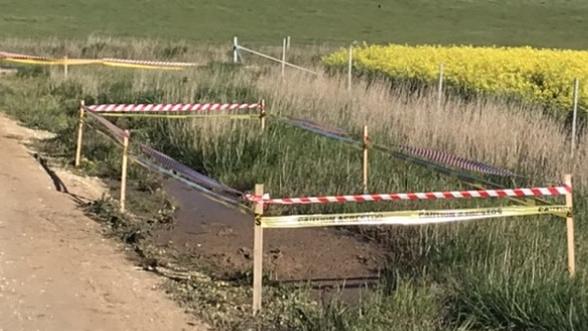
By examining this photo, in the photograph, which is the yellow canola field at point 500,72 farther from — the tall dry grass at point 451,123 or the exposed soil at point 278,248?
the exposed soil at point 278,248

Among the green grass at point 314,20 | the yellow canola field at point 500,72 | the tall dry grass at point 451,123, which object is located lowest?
the green grass at point 314,20

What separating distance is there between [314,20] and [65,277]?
64.9m

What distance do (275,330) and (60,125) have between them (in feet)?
36.8

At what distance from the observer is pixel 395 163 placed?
11.8 metres

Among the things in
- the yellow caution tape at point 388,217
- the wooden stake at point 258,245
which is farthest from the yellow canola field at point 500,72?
the wooden stake at point 258,245

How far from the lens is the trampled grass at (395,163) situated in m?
6.30

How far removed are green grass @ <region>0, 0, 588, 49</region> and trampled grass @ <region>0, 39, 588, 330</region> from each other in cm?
3827

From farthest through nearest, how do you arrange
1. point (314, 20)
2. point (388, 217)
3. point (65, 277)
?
1. point (314, 20)
2. point (65, 277)
3. point (388, 217)

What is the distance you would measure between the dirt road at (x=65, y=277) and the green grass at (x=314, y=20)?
47.7 m

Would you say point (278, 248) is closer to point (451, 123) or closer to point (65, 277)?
point (65, 277)

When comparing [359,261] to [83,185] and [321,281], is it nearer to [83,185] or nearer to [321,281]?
[321,281]

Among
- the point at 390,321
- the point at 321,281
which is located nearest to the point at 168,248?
the point at 321,281

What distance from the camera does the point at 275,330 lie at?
6.48m

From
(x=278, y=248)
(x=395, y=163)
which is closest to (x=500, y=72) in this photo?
(x=395, y=163)
